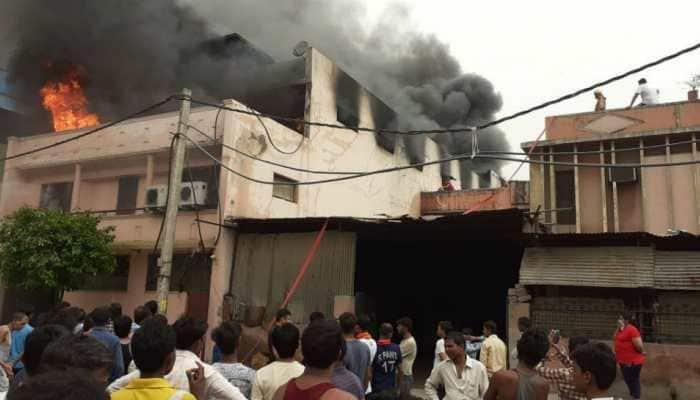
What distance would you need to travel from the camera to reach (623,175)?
50.0ft

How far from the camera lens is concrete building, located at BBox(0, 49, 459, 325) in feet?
47.4

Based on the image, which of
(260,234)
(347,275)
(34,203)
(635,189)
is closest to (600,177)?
(635,189)

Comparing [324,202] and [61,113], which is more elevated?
[61,113]

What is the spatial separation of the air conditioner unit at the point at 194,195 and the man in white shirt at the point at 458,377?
34.2ft

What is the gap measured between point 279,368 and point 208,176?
12285 millimetres

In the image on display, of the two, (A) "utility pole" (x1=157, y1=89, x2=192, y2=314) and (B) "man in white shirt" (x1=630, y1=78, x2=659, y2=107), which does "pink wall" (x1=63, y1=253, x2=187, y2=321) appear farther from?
(B) "man in white shirt" (x1=630, y1=78, x2=659, y2=107)

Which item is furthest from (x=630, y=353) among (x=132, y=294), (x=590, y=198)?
(x=132, y=294)

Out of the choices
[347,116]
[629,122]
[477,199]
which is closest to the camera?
[629,122]

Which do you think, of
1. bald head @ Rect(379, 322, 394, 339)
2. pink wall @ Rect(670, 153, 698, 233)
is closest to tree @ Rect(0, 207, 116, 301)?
bald head @ Rect(379, 322, 394, 339)

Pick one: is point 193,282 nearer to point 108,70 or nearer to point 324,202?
point 324,202

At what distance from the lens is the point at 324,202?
58.1ft

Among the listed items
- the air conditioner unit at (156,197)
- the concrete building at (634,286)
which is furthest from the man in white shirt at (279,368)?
the air conditioner unit at (156,197)

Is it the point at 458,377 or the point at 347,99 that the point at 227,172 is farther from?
the point at 458,377

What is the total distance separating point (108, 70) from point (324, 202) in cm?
1045
